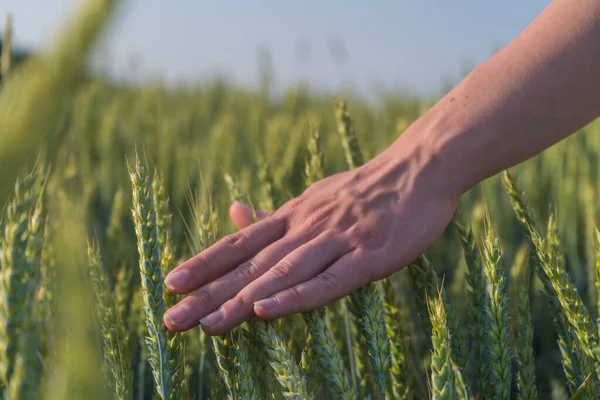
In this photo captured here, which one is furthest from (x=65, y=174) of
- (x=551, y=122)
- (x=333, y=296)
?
(x=551, y=122)

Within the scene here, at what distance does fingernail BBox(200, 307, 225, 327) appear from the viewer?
3.17 ft

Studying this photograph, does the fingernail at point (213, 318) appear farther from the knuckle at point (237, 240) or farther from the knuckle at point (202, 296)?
the knuckle at point (237, 240)

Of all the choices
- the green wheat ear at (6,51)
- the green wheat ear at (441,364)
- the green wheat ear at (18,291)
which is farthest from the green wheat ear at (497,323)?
the green wheat ear at (6,51)

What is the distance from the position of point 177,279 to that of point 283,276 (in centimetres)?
19

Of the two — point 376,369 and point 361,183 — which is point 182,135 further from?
point 376,369

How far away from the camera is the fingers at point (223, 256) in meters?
1.05

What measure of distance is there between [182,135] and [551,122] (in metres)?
2.54

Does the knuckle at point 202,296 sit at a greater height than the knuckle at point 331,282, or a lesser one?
greater

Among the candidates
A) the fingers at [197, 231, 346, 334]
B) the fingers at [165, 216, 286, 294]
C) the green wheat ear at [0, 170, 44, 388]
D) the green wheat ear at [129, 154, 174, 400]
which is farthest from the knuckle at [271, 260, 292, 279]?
the green wheat ear at [0, 170, 44, 388]

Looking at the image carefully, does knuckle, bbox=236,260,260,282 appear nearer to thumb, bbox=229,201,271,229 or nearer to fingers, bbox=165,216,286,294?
fingers, bbox=165,216,286,294

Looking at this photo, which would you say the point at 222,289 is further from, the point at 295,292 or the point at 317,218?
the point at 317,218

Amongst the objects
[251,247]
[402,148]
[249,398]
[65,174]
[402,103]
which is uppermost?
[402,103]

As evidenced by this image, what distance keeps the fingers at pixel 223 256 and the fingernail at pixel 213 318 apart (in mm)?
86

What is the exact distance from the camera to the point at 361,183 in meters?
1.30
